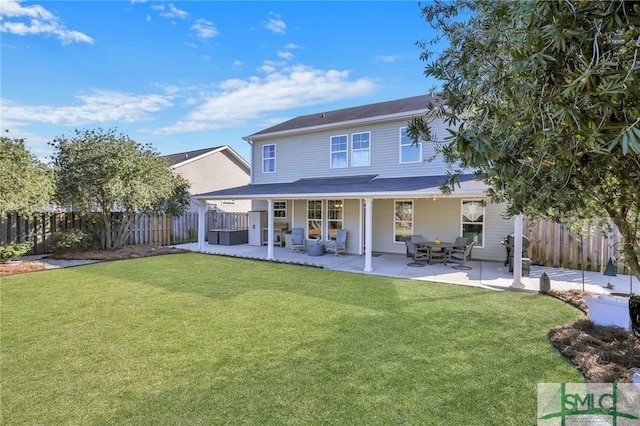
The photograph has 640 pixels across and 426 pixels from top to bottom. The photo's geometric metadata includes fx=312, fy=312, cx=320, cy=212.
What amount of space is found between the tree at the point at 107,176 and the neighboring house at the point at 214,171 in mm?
6163

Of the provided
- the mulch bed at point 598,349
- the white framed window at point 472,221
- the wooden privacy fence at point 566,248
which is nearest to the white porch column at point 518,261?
the wooden privacy fence at point 566,248

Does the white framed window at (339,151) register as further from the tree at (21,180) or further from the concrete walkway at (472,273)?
the tree at (21,180)

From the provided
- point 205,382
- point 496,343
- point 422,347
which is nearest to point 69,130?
point 205,382

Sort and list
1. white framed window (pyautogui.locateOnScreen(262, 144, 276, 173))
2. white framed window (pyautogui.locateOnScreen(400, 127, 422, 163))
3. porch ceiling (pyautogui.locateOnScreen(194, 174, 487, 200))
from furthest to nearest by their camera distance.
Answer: white framed window (pyautogui.locateOnScreen(262, 144, 276, 173))
white framed window (pyautogui.locateOnScreen(400, 127, 422, 163))
porch ceiling (pyautogui.locateOnScreen(194, 174, 487, 200))

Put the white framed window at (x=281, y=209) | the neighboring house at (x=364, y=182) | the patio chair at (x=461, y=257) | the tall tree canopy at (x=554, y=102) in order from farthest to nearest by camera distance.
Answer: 1. the white framed window at (x=281, y=209)
2. the neighboring house at (x=364, y=182)
3. the patio chair at (x=461, y=257)
4. the tall tree canopy at (x=554, y=102)

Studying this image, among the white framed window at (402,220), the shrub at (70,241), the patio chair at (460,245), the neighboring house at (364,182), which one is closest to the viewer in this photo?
the patio chair at (460,245)

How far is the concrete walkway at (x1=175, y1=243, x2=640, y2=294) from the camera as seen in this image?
7754 mm

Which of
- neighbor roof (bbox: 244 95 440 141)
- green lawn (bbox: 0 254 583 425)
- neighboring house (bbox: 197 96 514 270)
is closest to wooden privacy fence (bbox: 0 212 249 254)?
neighboring house (bbox: 197 96 514 270)

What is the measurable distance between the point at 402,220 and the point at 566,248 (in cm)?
542

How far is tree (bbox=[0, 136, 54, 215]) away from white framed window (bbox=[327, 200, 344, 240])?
10225 millimetres

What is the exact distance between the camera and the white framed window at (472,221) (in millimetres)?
11461

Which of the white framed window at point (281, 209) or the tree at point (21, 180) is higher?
the tree at point (21, 180)

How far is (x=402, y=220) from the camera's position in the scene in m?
13.0

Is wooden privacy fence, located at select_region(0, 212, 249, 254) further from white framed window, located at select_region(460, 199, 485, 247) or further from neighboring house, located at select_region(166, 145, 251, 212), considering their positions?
white framed window, located at select_region(460, 199, 485, 247)
